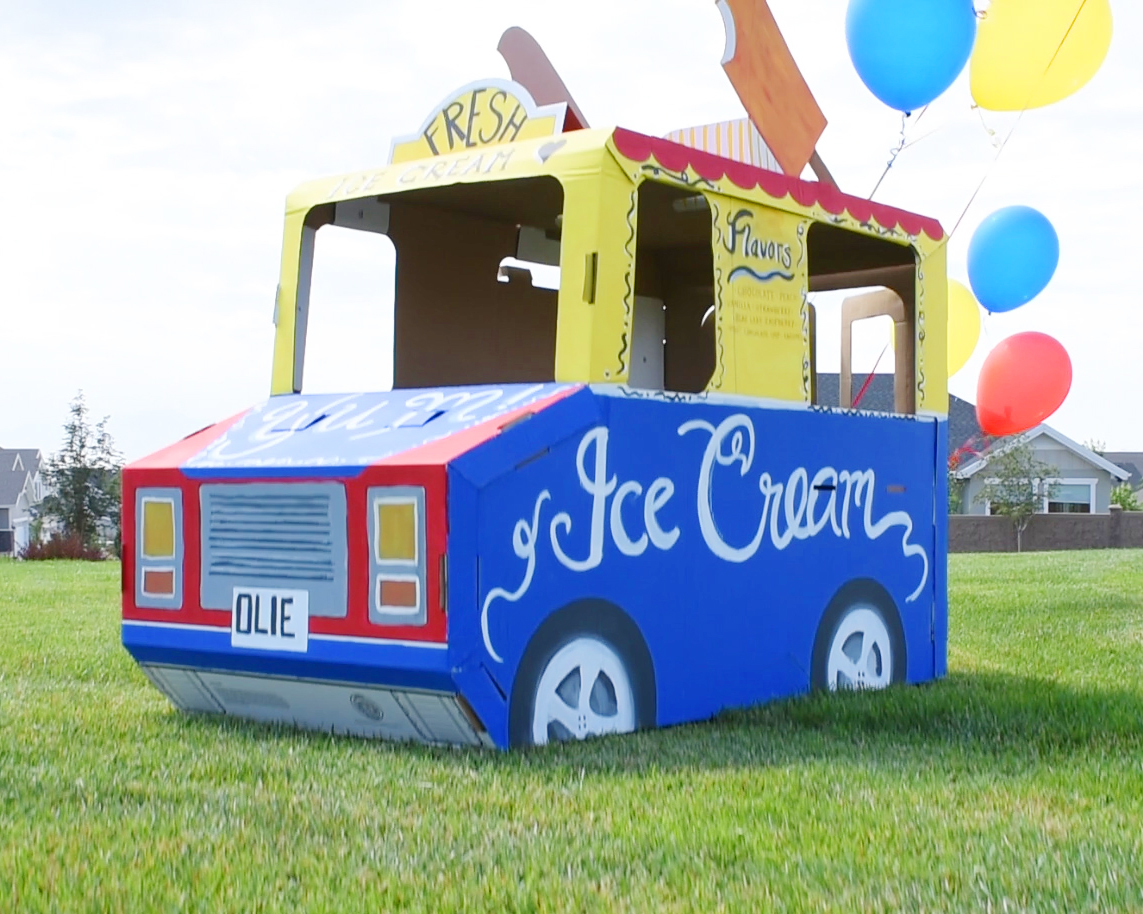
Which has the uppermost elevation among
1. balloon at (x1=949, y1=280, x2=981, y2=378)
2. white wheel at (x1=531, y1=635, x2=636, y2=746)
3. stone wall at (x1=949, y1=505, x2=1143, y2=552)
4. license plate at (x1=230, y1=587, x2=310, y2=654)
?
balloon at (x1=949, y1=280, x2=981, y2=378)

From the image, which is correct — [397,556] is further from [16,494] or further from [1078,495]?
[16,494]

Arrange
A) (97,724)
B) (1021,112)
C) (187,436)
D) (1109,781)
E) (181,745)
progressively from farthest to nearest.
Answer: (1021,112) < (187,436) < (97,724) < (181,745) < (1109,781)

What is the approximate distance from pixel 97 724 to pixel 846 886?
135 inches

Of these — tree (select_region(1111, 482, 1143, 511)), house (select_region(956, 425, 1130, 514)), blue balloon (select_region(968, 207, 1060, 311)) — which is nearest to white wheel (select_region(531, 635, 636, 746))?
blue balloon (select_region(968, 207, 1060, 311))

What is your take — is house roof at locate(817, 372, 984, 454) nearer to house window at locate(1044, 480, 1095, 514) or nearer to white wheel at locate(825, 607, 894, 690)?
house window at locate(1044, 480, 1095, 514)

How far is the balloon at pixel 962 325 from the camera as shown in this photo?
11211 millimetres

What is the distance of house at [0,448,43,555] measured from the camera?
5534 centimetres

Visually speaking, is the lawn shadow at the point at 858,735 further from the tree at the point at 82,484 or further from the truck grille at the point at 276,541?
the tree at the point at 82,484

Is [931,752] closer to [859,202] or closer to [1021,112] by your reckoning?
[859,202]

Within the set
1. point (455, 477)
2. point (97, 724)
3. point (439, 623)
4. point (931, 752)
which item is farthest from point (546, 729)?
point (97, 724)

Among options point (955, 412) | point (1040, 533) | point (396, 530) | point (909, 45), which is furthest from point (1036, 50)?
point (955, 412)

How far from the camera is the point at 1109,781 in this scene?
485cm

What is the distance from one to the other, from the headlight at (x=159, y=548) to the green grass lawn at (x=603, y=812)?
0.51m

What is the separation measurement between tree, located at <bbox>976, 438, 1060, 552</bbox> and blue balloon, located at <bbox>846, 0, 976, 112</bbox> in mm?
31095
